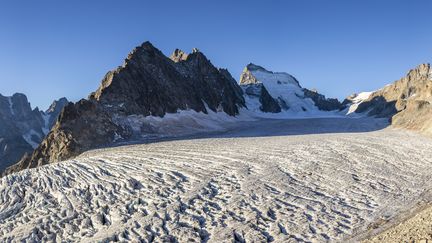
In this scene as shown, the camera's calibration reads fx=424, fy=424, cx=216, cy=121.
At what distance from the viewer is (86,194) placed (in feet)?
67.4

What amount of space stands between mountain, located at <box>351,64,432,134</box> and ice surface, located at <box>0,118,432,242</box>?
1870cm

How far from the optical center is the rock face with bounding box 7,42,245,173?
142 feet

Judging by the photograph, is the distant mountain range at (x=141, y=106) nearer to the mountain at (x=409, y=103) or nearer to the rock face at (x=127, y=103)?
the rock face at (x=127, y=103)

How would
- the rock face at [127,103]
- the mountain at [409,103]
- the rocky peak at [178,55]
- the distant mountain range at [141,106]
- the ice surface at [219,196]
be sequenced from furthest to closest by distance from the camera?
the rocky peak at [178,55] < the mountain at [409,103] < the distant mountain range at [141,106] < the rock face at [127,103] < the ice surface at [219,196]

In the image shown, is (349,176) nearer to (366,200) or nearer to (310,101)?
(366,200)

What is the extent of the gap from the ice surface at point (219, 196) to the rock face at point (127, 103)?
1534cm

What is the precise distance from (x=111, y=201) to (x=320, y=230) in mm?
9411

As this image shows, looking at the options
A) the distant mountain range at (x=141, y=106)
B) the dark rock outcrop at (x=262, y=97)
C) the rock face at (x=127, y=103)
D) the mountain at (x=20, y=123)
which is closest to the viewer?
the rock face at (x=127, y=103)

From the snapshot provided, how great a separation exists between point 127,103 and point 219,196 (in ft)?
121

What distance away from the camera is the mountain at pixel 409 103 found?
152ft

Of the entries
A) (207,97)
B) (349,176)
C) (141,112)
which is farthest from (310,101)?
(349,176)

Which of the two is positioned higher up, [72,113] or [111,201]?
[72,113]

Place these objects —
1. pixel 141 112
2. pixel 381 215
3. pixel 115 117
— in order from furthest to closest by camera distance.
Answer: pixel 141 112, pixel 115 117, pixel 381 215

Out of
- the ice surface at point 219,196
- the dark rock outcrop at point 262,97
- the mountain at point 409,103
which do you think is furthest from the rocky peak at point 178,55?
the ice surface at point 219,196
